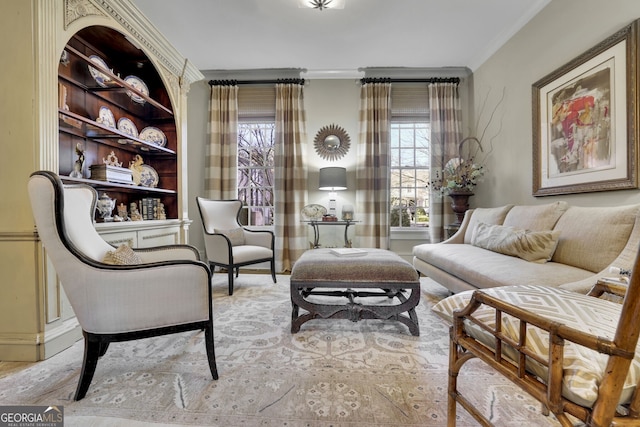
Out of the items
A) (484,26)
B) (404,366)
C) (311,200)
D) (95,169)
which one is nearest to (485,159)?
(484,26)

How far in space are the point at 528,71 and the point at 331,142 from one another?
2446 mm

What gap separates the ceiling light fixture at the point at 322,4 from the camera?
269cm

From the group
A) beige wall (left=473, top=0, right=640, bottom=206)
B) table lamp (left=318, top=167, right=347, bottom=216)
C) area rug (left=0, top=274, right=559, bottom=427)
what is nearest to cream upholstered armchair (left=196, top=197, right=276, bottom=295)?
area rug (left=0, top=274, right=559, bottom=427)

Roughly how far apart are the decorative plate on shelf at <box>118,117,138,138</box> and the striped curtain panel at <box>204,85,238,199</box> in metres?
1.27

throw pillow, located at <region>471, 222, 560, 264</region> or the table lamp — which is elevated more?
the table lamp

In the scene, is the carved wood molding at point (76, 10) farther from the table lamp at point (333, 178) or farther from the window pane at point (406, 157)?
the window pane at point (406, 157)

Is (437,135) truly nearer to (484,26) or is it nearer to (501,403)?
(484,26)

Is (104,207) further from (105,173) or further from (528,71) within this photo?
(528,71)

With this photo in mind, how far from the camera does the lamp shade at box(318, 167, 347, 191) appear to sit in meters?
3.80

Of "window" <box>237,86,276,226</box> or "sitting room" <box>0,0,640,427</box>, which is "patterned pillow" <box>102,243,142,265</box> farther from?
"window" <box>237,86,276,226</box>

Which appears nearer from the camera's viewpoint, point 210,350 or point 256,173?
point 210,350

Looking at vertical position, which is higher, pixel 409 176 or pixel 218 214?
pixel 409 176

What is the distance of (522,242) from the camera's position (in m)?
2.09

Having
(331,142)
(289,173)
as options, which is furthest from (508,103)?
(289,173)
